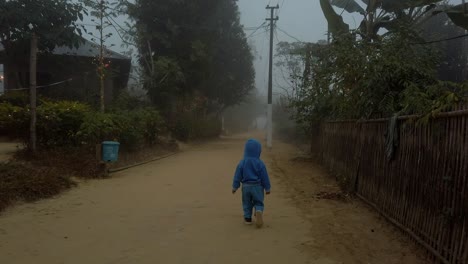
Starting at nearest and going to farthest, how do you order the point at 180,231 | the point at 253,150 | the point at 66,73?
the point at 180,231 < the point at 253,150 < the point at 66,73

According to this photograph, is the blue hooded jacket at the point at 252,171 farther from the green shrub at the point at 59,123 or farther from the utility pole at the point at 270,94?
the utility pole at the point at 270,94

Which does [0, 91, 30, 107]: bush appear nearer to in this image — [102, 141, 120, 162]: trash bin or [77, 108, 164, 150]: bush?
[77, 108, 164, 150]: bush

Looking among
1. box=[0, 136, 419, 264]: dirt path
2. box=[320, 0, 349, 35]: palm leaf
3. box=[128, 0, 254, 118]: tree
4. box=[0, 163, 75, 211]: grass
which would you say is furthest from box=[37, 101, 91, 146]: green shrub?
box=[128, 0, 254, 118]: tree

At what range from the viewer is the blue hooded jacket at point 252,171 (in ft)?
22.8

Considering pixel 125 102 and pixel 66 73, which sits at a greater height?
pixel 66 73

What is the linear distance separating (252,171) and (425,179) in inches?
104

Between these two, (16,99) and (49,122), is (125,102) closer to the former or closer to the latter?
(16,99)

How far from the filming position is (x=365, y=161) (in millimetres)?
8586

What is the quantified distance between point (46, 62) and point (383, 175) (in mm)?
19395

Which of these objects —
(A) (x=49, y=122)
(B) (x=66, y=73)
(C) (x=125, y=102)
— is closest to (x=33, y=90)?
(A) (x=49, y=122)

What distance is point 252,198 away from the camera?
695cm

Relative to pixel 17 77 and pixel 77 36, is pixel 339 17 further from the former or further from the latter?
pixel 17 77

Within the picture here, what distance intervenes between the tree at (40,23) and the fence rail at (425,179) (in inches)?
534

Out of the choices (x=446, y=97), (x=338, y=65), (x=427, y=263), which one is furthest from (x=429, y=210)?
(x=338, y=65)
